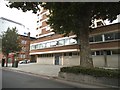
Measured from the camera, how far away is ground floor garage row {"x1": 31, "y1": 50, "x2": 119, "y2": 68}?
92.4 ft

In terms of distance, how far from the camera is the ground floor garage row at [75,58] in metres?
28.2

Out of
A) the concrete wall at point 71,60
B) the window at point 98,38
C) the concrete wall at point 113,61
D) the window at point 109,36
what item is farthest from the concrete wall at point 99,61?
the concrete wall at point 71,60

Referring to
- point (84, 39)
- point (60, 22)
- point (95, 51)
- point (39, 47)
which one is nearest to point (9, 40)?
point (39, 47)

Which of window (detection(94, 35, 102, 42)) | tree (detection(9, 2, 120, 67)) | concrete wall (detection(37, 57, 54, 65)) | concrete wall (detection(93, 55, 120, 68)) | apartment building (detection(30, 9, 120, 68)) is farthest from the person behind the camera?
concrete wall (detection(37, 57, 54, 65))

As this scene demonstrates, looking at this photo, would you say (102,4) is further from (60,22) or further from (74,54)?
(74,54)

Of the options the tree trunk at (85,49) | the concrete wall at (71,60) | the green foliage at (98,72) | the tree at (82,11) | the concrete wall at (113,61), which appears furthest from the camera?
the concrete wall at (71,60)

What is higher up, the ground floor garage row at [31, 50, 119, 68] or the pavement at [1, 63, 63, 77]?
the ground floor garage row at [31, 50, 119, 68]

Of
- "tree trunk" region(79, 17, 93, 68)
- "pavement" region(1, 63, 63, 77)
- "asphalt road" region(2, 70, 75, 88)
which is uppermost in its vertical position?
"tree trunk" region(79, 17, 93, 68)

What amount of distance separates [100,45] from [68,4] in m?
17.0

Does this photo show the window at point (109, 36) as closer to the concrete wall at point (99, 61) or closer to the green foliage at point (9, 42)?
the concrete wall at point (99, 61)

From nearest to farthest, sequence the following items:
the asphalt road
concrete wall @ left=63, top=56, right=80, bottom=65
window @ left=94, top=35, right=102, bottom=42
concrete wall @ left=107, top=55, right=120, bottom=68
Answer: the asphalt road → concrete wall @ left=107, top=55, right=120, bottom=68 → window @ left=94, top=35, right=102, bottom=42 → concrete wall @ left=63, top=56, right=80, bottom=65

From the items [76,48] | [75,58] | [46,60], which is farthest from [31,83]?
[46,60]

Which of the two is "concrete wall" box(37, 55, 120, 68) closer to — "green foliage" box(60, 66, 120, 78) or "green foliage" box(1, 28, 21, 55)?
"green foliage" box(1, 28, 21, 55)

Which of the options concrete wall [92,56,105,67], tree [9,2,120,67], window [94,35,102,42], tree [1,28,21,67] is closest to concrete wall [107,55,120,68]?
concrete wall [92,56,105,67]
